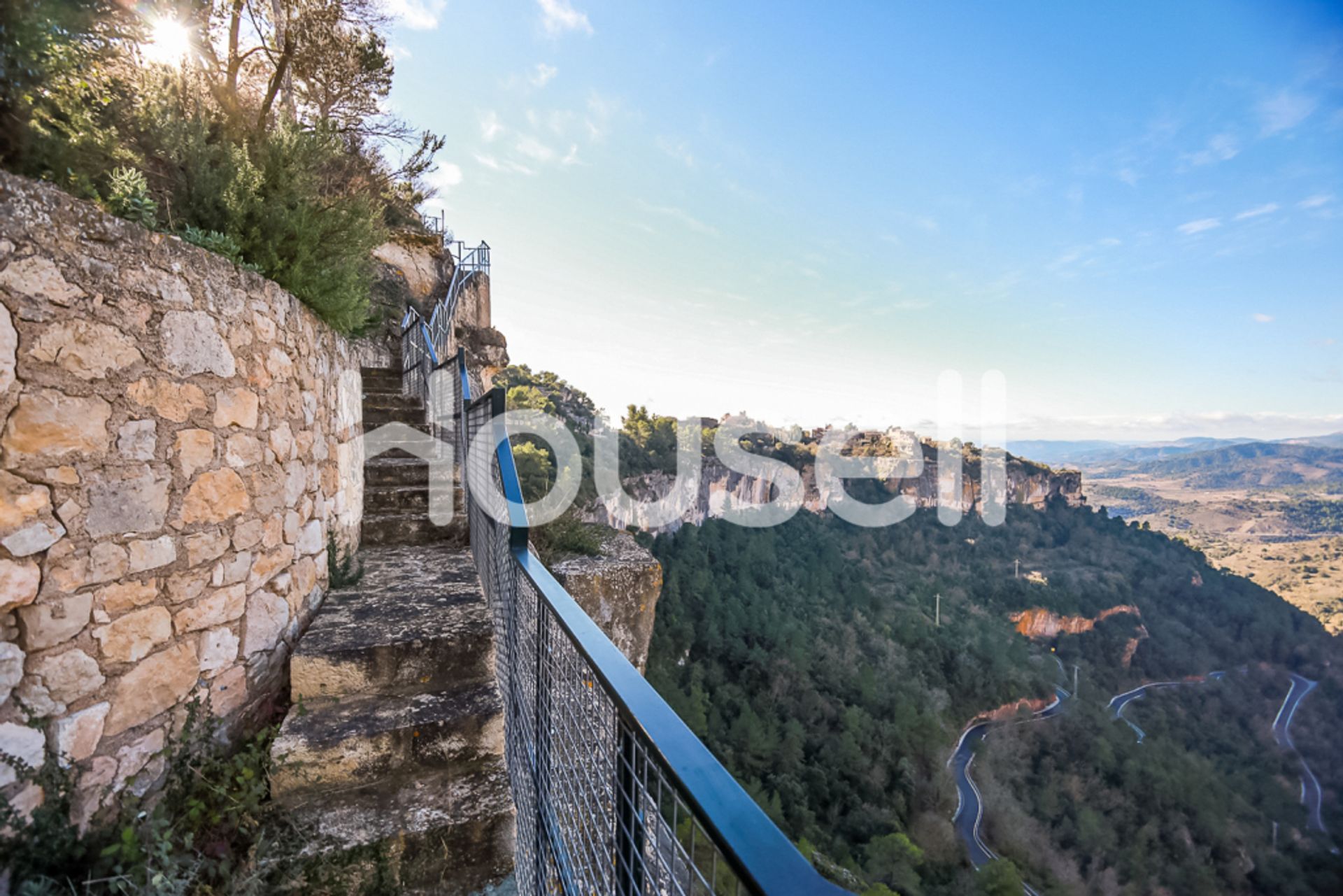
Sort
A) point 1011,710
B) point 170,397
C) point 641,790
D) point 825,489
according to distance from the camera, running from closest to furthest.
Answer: point 641,790
point 170,397
point 1011,710
point 825,489

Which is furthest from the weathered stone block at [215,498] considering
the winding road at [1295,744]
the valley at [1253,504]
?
the valley at [1253,504]

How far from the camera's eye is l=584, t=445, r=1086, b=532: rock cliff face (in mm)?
27297

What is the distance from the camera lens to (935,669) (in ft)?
114

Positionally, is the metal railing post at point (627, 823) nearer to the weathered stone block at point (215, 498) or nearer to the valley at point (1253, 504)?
the weathered stone block at point (215, 498)

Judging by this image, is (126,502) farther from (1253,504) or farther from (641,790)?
(1253,504)

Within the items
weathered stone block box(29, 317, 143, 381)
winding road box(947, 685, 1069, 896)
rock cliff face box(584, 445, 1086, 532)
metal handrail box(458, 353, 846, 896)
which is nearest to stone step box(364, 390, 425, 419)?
weathered stone block box(29, 317, 143, 381)

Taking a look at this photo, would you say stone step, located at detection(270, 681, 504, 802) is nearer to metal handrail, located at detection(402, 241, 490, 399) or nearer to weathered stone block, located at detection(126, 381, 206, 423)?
weathered stone block, located at detection(126, 381, 206, 423)

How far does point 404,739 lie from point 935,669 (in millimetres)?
40043

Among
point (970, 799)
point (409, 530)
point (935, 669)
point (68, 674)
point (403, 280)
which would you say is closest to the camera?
point (68, 674)

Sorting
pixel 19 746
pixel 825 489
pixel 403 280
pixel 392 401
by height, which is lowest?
pixel 825 489

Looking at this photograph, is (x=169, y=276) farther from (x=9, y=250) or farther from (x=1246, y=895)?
(x=1246, y=895)

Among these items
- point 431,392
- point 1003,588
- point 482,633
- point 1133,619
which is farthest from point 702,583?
point 1133,619

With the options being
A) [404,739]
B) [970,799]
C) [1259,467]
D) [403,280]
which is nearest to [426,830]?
[404,739]

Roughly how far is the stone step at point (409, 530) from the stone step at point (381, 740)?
1.87m
